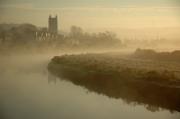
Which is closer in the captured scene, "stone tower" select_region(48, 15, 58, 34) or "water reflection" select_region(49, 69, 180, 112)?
"water reflection" select_region(49, 69, 180, 112)

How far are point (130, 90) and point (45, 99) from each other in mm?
486

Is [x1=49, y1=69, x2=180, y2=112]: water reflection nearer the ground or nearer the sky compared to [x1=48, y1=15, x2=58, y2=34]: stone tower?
nearer the ground

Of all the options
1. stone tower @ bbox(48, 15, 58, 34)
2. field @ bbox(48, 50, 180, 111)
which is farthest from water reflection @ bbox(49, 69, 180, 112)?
stone tower @ bbox(48, 15, 58, 34)

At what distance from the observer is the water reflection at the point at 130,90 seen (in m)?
1.82

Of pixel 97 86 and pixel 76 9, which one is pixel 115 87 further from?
pixel 76 9

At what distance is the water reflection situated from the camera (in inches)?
71.7

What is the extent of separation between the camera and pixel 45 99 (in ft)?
6.31

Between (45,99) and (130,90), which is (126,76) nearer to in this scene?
(130,90)

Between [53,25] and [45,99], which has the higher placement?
[53,25]

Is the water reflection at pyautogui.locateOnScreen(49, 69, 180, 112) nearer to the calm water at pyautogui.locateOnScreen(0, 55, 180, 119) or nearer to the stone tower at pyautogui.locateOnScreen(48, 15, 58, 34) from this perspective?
the calm water at pyautogui.locateOnScreen(0, 55, 180, 119)

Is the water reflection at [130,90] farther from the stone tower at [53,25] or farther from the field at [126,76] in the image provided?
the stone tower at [53,25]

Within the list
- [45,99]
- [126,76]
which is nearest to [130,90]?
[126,76]

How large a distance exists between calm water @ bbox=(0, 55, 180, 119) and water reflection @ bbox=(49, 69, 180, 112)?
3 cm

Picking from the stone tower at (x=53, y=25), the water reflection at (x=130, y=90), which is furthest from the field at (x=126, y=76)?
the stone tower at (x=53, y=25)
